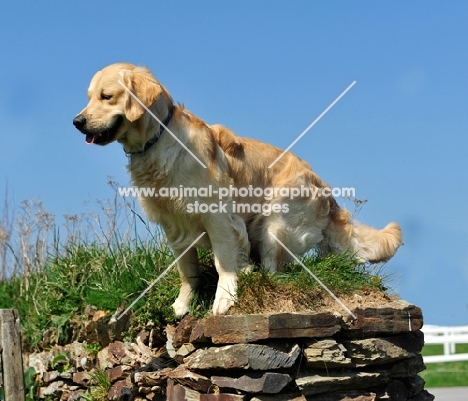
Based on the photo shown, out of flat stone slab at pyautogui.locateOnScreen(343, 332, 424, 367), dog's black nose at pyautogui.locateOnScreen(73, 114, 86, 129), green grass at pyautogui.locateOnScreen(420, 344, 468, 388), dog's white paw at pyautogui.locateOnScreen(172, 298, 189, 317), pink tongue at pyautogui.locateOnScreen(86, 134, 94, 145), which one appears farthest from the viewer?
green grass at pyautogui.locateOnScreen(420, 344, 468, 388)

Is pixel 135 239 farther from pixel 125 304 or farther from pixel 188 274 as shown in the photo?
pixel 188 274

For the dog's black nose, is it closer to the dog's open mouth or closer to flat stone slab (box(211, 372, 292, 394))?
the dog's open mouth

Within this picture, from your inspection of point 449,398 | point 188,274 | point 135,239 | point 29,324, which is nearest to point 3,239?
point 29,324

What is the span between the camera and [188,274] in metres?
6.19

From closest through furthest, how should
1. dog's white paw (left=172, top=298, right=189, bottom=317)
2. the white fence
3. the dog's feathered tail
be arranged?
dog's white paw (left=172, top=298, right=189, bottom=317)
the dog's feathered tail
the white fence

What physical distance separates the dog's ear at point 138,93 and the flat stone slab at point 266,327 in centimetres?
170

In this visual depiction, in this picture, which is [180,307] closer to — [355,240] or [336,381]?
[336,381]

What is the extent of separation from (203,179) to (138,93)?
85 centimetres

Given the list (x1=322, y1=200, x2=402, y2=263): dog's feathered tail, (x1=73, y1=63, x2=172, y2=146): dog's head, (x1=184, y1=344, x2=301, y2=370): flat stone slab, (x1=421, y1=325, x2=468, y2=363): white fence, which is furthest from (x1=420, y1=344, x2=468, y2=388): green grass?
(x1=73, y1=63, x2=172, y2=146): dog's head

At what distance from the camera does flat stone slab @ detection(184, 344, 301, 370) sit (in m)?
5.34

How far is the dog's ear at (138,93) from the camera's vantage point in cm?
538

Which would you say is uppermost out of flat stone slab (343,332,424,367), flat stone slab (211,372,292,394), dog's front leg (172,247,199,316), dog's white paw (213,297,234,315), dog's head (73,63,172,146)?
dog's head (73,63,172,146)

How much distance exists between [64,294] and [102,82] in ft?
11.8

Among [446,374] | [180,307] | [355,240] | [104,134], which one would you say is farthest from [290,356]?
[446,374]
